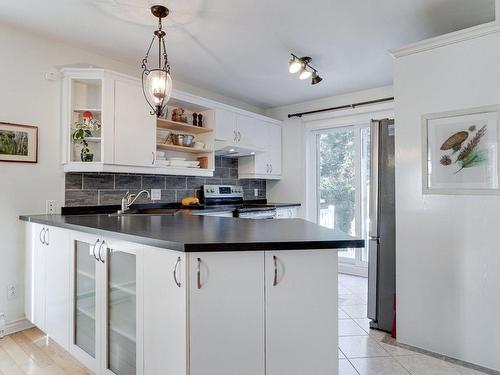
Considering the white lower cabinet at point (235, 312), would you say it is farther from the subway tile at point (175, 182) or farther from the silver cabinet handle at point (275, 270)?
the subway tile at point (175, 182)

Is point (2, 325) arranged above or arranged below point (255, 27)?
below

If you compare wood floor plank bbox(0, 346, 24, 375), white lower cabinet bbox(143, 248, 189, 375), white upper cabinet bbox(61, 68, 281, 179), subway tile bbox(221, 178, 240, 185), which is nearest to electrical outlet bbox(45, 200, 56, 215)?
white upper cabinet bbox(61, 68, 281, 179)

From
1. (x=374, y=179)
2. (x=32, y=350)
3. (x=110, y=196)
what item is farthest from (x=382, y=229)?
(x=32, y=350)

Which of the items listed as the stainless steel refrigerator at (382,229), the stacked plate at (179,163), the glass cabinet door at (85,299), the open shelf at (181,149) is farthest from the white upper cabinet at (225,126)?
the glass cabinet door at (85,299)

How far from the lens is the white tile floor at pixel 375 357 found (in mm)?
2076

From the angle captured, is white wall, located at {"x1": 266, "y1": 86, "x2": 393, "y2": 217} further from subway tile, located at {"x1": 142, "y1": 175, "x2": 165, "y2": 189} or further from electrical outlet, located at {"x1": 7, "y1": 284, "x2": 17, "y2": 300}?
Answer: electrical outlet, located at {"x1": 7, "y1": 284, "x2": 17, "y2": 300}

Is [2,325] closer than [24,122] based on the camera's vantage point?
Yes

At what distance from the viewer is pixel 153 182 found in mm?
3639

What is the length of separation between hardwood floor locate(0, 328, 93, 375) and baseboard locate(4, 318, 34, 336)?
0.05m

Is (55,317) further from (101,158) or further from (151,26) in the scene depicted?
(151,26)

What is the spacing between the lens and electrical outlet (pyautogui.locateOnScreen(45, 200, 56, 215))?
2.77 meters

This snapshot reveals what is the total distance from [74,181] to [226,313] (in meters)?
2.30

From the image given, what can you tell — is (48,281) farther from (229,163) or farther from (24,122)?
(229,163)

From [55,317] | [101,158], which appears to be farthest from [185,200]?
[55,317]
